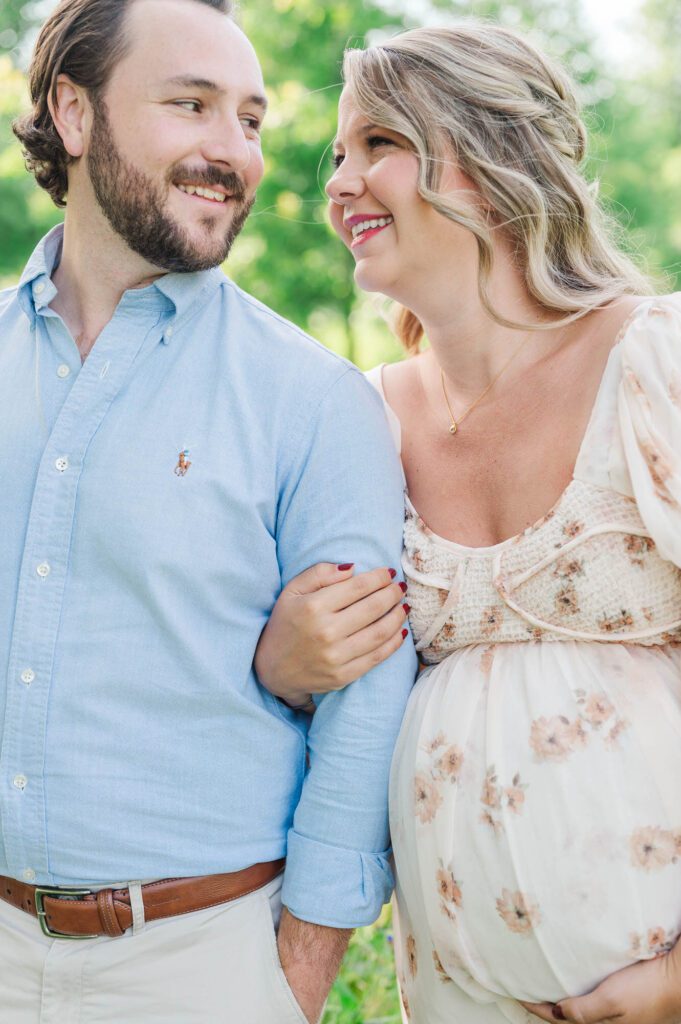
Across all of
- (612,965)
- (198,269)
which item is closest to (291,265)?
(198,269)

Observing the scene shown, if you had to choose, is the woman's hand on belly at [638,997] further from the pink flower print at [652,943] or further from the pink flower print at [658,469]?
the pink flower print at [658,469]

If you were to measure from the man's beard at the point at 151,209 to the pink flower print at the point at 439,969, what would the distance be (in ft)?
4.78

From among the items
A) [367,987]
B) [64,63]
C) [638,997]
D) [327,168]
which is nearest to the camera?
[638,997]

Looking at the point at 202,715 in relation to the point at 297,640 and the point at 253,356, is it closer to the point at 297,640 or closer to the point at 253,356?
the point at 297,640

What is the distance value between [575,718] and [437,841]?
0.35 meters

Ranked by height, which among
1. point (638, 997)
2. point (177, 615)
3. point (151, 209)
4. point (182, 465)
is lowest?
point (638, 997)

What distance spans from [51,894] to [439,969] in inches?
29.8

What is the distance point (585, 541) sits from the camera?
6.87 feet

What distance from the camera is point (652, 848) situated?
1944 millimetres

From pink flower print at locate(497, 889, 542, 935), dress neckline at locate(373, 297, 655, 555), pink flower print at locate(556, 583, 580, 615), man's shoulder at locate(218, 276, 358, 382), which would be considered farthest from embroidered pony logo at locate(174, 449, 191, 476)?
pink flower print at locate(497, 889, 542, 935)

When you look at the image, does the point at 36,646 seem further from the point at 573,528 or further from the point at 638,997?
the point at 638,997

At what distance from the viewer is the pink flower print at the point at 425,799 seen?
2092 mm

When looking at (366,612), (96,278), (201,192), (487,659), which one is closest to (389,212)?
(201,192)

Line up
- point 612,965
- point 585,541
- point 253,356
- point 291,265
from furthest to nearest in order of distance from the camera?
point 291,265 < point 253,356 < point 585,541 < point 612,965
